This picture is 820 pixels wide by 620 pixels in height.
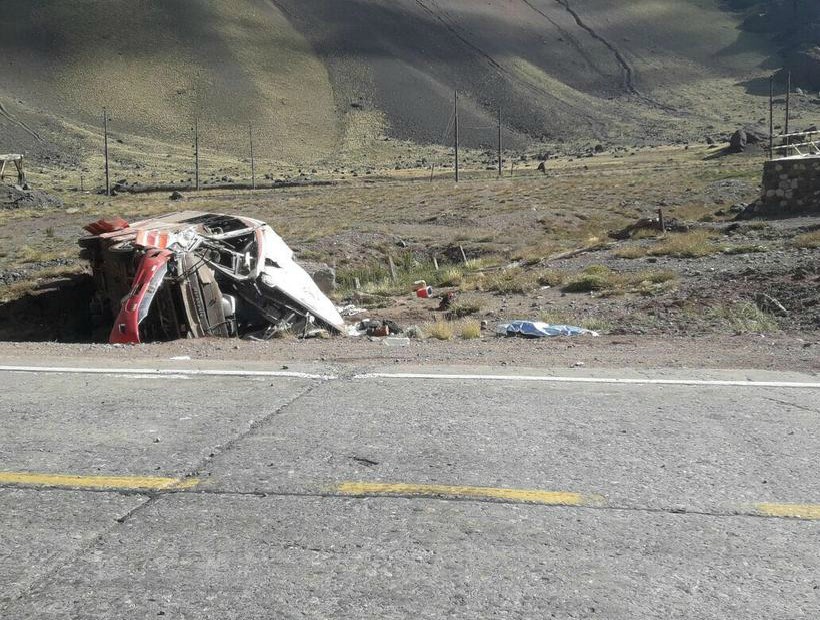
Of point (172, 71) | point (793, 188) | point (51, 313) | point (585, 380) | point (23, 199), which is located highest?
point (172, 71)

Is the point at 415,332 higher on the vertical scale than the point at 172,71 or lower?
lower

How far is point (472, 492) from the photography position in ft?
15.5

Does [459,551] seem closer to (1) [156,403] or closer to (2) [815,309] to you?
(1) [156,403]

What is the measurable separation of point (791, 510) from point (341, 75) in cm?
11909

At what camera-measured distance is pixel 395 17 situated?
136 m

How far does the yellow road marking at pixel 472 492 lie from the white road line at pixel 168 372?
273 centimetres

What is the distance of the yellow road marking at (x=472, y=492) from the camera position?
4.61 m

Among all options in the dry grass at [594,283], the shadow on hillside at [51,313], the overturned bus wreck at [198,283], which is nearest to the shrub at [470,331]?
the overturned bus wreck at [198,283]

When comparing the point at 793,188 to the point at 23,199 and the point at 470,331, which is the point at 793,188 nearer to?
the point at 470,331

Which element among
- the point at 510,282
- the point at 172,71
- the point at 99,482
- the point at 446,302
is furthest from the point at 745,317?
the point at 172,71

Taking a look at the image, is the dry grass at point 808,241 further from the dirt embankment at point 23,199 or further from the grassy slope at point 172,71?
the grassy slope at point 172,71

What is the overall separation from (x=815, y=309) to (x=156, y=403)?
30.7 feet

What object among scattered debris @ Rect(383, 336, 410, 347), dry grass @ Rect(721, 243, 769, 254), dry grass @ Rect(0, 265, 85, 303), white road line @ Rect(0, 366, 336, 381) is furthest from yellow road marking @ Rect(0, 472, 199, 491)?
dry grass @ Rect(721, 243, 769, 254)

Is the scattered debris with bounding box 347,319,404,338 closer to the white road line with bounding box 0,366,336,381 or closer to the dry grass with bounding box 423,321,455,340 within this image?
the dry grass with bounding box 423,321,455,340
